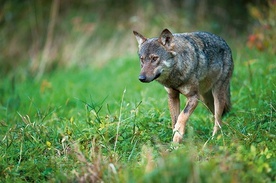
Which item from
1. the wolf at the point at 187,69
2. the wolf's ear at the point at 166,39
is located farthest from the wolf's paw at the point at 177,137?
the wolf's ear at the point at 166,39

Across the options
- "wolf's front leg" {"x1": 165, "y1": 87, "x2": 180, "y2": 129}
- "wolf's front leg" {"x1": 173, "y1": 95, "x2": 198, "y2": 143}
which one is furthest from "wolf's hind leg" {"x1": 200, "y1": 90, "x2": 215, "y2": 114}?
"wolf's front leg" {"x1": 173, "y1": 95, "x2": 198, "y2": 143}

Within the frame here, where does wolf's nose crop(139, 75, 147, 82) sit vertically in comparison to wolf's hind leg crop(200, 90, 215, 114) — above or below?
above

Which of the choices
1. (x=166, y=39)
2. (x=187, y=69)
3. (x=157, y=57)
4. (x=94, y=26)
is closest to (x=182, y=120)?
(x=187, y=69)

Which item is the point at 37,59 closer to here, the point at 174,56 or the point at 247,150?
the point at 174,56

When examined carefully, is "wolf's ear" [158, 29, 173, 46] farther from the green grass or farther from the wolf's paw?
the wolf's paw

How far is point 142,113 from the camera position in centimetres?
655

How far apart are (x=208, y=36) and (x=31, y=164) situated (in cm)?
348

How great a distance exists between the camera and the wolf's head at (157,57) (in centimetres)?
616

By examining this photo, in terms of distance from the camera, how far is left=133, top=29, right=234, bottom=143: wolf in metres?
6.27

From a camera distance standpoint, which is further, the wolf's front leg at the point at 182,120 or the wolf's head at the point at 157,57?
the wolf's head at the point at 157,57

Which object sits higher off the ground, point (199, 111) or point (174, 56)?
point (174, 56)

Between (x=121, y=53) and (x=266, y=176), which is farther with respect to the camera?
(x=121, y=53)

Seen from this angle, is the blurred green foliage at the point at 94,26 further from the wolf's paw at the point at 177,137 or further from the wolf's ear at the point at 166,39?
the wolf's paw at the point at 177,137

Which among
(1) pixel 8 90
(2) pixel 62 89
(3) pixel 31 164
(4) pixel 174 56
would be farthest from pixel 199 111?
(1) pixel 8 90
